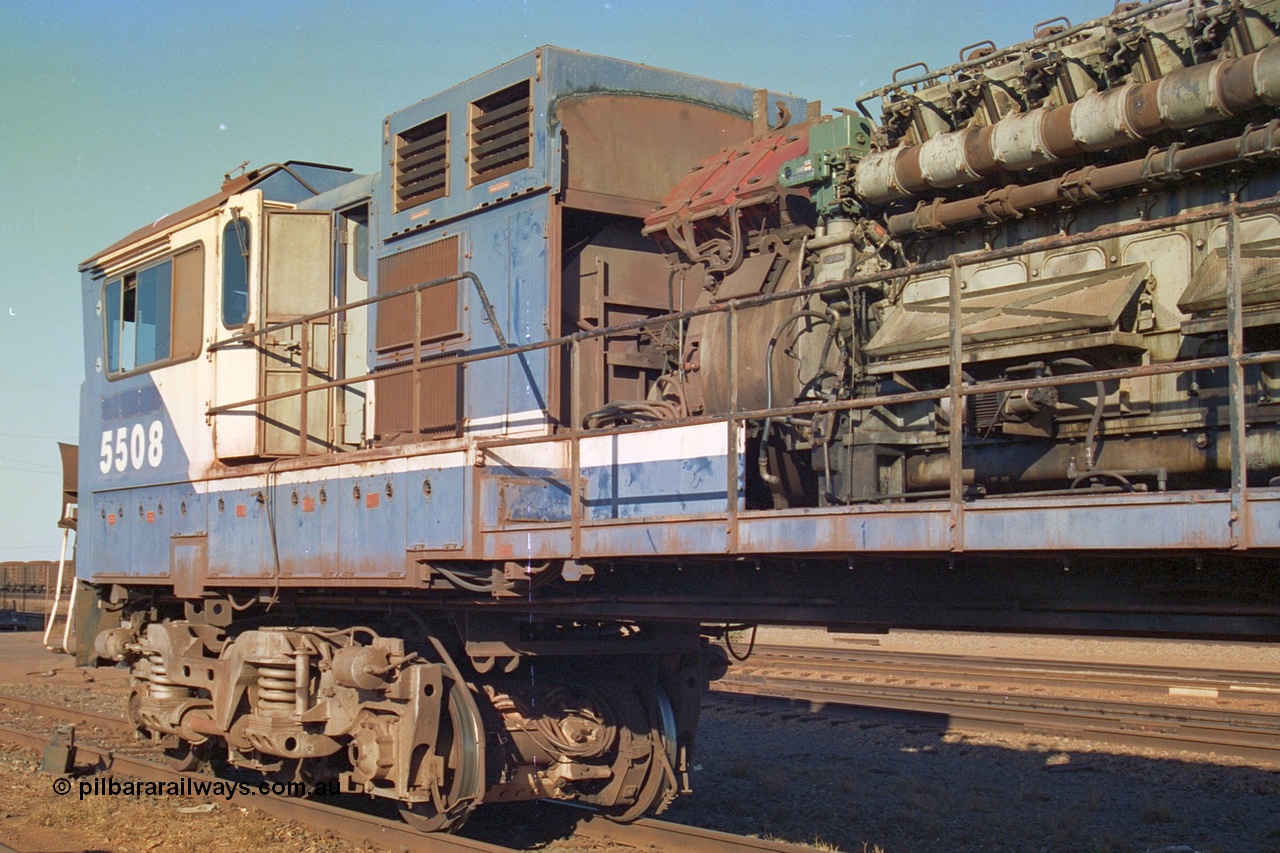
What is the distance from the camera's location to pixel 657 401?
22.7 ft

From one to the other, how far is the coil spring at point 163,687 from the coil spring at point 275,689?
135 centimetres

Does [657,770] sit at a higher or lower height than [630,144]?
lower

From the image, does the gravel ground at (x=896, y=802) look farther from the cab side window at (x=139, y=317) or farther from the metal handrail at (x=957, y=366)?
the cab side window at (x=139, y=317)

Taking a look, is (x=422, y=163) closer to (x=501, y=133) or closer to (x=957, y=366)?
(x=501, y=133)

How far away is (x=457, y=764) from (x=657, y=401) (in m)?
2.47

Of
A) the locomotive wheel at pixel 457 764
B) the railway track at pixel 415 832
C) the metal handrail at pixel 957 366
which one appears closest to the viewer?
the metal handrail at pixel 957 366

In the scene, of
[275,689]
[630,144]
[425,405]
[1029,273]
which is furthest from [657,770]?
[1029,273]

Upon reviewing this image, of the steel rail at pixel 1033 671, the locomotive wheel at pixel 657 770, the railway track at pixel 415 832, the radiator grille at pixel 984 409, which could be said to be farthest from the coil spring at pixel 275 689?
the steel rail at pixel 1033 671

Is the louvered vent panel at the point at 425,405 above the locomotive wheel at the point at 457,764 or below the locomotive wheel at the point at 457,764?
above

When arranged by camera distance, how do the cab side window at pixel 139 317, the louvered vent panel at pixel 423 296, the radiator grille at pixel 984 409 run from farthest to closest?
the cab side window at pixel 139 317
the louvered vent panel at pixel 423 296
the radiator grille at pixel 984 409

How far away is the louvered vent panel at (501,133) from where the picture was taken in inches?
307

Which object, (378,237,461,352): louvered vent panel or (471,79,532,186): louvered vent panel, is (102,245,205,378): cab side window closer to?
(378,237,461,352): louvered vent panel

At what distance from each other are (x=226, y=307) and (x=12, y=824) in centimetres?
396

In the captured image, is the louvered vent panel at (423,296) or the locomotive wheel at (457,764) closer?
the locomotive wheel at (457,764)
